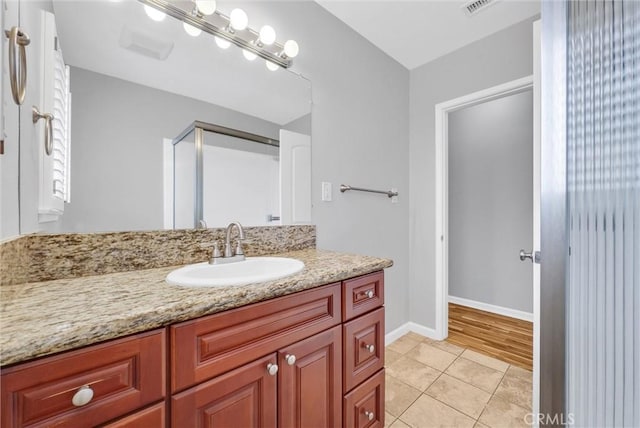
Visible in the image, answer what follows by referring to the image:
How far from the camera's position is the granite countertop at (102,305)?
47cm

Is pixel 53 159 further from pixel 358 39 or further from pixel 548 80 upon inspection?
pixel 358 39

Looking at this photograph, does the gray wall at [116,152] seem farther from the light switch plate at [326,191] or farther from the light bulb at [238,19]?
the light switch plate at [326,191]

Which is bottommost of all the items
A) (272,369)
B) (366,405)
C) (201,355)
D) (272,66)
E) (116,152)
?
(366,405)

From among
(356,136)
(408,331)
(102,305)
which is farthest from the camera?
(408,331)

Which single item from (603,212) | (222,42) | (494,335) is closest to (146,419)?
(603,212)

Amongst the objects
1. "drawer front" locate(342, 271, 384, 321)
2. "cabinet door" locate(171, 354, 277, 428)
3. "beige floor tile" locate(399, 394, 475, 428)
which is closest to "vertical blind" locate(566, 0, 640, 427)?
"drawer front" locate(342, 271, 384, 321)

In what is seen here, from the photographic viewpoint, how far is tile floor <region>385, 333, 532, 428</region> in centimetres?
138

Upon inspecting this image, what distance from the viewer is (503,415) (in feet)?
4.58

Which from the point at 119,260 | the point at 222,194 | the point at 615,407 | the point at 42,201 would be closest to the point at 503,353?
the point at 615,407

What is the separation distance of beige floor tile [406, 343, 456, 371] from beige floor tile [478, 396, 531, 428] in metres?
0.37

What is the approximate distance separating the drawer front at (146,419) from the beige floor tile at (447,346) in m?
2.09

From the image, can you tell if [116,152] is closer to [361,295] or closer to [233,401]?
[233,401]

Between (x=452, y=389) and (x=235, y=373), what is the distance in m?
1.51

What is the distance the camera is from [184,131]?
117 centimetres
